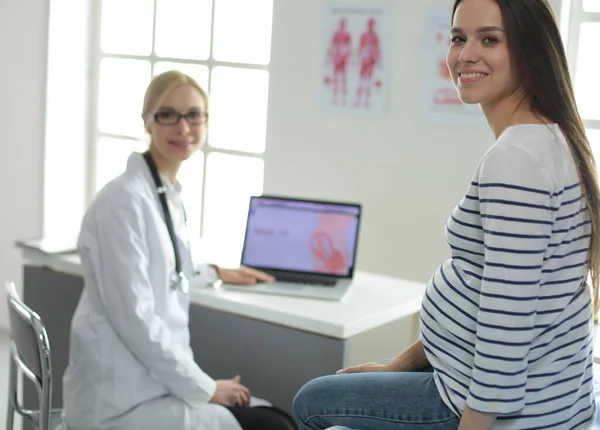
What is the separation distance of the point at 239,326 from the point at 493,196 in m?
1.29

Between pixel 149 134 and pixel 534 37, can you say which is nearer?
pixel 534 37

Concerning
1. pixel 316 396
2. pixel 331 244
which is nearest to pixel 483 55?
pixel 316 396

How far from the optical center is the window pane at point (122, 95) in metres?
4.08

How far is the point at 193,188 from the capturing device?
3996 mm

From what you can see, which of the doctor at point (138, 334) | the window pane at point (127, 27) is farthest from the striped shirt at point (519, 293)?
the window pane at point (127, 27)

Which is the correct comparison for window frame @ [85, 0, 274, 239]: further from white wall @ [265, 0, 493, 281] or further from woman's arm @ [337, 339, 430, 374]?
woman's arm @ [337, 339, 430, 374]

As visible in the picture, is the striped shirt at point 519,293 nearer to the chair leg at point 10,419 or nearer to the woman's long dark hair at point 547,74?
the woman's long dark hair at point 547,74

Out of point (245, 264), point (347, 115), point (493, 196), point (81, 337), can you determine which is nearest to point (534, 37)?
point (493, 196)

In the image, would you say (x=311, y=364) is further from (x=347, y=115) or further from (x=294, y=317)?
(x=347, y=115)

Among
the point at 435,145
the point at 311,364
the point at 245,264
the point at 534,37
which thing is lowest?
the point at 311,364

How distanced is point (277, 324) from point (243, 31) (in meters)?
1.82

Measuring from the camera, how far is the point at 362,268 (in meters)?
3.33

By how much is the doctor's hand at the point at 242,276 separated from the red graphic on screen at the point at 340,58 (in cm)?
98

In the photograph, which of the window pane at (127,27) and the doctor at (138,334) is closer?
the doctor at (138,334)
